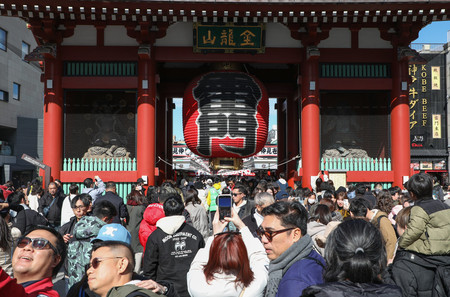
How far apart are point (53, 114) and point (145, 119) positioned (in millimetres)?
2949

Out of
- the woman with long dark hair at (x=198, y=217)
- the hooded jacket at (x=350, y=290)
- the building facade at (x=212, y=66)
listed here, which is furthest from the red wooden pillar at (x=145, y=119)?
the hooded jacket at (x=350, y=290)

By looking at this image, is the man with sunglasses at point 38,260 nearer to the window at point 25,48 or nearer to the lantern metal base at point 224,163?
the lantern metal base at point 224,163

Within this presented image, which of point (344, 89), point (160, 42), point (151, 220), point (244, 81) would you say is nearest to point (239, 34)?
point (244, 81)

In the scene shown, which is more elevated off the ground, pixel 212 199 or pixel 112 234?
pixel 112 234

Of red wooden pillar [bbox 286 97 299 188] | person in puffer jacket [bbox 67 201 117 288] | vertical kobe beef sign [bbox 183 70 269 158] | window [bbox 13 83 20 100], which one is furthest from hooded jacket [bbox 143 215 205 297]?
window [bbox 13 83 20 100]

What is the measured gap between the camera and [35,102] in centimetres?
3059

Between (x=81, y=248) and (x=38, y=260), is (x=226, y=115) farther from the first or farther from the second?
(x=38, y=260)

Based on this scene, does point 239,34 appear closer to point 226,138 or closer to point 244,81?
point 244,81

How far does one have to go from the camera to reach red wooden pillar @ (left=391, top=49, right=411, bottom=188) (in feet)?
45.8

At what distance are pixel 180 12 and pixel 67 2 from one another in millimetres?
3142

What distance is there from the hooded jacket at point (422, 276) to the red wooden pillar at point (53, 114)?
1184cm

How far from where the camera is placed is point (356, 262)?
202 centimetres

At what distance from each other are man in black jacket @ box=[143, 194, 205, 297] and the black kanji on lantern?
923 cm

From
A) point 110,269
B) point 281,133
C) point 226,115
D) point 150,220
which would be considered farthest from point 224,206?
point 281,133
